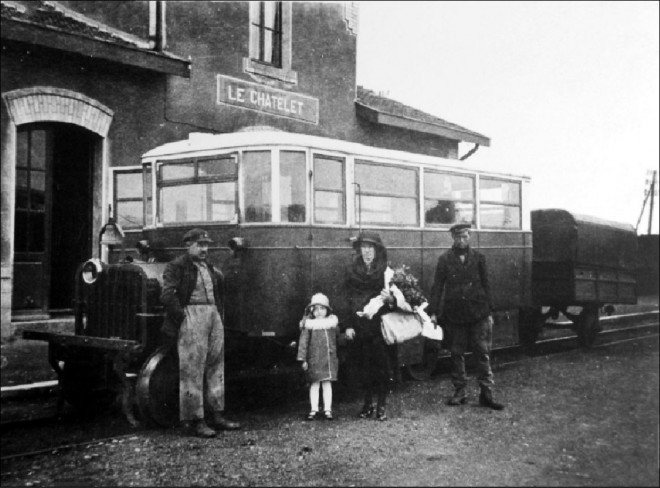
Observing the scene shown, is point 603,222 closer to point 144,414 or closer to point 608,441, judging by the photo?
point 608,441

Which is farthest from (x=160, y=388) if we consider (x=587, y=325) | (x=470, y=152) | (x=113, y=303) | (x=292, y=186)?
(x=470, y=152)

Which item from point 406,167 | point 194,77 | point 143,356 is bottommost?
point 143,356

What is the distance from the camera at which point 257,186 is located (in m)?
7.07

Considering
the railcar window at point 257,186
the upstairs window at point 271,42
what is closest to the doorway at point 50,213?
the upstairs window at point 271,42

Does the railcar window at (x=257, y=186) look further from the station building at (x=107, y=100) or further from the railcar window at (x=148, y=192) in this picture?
the station building at (x=107, y=100)

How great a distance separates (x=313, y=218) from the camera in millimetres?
7238

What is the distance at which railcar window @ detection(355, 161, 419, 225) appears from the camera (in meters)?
7.88

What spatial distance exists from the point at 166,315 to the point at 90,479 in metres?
1.62

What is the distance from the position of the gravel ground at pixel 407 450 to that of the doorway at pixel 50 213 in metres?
4.59

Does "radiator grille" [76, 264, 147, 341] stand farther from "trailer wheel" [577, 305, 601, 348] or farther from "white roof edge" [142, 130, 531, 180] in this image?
"trailer wheel" [577, 305, 601, 348]

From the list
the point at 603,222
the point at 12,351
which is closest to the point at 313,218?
the point at 12,351

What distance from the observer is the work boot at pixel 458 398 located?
727 centimetres

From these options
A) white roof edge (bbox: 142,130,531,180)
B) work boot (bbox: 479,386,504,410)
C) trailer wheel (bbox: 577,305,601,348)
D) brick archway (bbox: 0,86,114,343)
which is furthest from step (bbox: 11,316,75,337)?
trailer wheel (bbox: 577,305,601,348)

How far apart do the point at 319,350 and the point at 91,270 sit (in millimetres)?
2471
